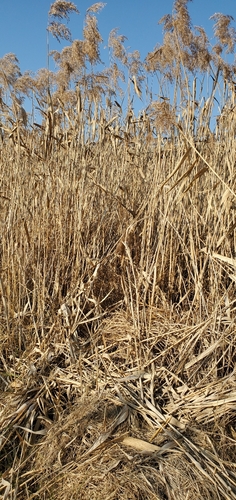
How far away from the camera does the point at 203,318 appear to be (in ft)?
5.21

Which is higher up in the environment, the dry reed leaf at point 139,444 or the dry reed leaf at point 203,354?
the dry reed leaf at point 203,354

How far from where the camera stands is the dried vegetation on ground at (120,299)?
1231mm

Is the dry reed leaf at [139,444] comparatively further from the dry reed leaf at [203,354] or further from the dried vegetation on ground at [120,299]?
the dry reed leaf at [203,354]

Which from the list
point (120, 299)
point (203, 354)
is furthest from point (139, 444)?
point (120, 299)

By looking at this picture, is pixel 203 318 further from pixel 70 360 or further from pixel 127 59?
pixel 127 59

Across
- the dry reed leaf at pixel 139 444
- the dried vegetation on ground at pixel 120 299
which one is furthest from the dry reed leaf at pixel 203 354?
the dry reed leaf at pixel 139 444

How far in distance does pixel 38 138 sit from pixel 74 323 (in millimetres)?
998

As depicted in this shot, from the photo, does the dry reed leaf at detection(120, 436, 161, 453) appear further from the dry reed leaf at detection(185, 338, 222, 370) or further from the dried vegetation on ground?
the dry reed leaf at detection(185, 338, 222, 370)

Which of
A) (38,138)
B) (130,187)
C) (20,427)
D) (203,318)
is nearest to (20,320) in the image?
(20,427)

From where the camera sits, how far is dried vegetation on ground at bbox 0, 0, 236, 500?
1231 mm

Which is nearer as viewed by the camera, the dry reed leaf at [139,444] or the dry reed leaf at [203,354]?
the dry reed leaf at [139,444]

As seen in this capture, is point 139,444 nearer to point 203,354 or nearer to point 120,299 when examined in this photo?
point 203,354

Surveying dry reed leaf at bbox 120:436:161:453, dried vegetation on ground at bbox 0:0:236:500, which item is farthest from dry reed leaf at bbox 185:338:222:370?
dry reed leaf at bbox 120:436:161:453

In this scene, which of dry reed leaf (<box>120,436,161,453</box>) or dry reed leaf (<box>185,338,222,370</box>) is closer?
dry reed leaf (<box>120,436,161,453</box>)
